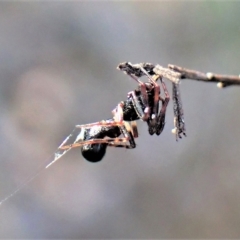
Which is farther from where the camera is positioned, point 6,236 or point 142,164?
point 142,164

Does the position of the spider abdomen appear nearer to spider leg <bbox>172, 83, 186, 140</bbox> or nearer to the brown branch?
spider leg <bbox>172, 83, 186, 140</bbox>

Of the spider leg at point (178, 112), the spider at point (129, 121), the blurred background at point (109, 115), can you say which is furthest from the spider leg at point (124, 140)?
the blurred background at point (109, 115)

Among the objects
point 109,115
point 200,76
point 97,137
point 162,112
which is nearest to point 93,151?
point 97,137

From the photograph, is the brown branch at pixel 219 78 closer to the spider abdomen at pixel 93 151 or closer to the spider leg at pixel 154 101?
the spider leg at pixel 154 101

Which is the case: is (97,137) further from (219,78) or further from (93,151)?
(219,78)

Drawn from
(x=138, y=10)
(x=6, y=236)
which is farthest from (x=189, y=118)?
(x=6, y=236)

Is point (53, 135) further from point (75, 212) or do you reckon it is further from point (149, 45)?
point (149, 45)

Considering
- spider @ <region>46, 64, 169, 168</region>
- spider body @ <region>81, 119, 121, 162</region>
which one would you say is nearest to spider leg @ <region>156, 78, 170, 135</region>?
spider @ <region>46, 64, 169, 168</region>
